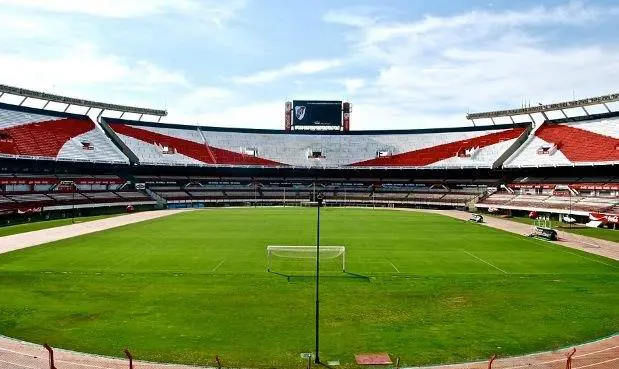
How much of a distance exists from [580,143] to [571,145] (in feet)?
5.53

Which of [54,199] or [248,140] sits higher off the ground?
[248,140]

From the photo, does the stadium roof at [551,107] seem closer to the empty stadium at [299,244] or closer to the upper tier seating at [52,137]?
the empty stadium at [299,244]

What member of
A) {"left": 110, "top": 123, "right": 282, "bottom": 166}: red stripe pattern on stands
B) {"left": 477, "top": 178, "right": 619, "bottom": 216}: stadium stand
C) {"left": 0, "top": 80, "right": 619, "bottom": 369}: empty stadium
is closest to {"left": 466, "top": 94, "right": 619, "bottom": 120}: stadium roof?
{"left": 0, "top": 80, "right": 619, "bottom": 369}: empty stadium

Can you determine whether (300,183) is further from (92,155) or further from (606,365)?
(606,365)

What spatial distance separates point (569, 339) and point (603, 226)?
5242 centimetres

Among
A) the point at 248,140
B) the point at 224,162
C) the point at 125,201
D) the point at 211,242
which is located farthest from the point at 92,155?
the point at 211,242

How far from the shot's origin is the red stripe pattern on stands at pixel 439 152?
113 m

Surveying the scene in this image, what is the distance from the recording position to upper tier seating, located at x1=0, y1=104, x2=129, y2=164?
85075 millimetres

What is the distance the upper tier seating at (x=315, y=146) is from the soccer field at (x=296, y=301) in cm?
6703

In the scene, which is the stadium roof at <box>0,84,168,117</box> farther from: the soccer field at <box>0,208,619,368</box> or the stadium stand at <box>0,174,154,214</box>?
the soccer field at <box>0,208,619,368</box>

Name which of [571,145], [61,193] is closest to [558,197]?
[571,145]

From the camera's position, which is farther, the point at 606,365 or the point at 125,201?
the point at 125,201

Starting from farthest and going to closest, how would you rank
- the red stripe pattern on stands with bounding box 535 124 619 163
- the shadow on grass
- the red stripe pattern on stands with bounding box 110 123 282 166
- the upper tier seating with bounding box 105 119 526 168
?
the red stripe pattern on stands with bounding box 110 123 282 166
the upper tier seating with bounding box 105 119 526 168
the red stripe pattern on stands with bounding box 535 124 619 163
the shadow on grass

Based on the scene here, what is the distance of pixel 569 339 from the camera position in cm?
2114
